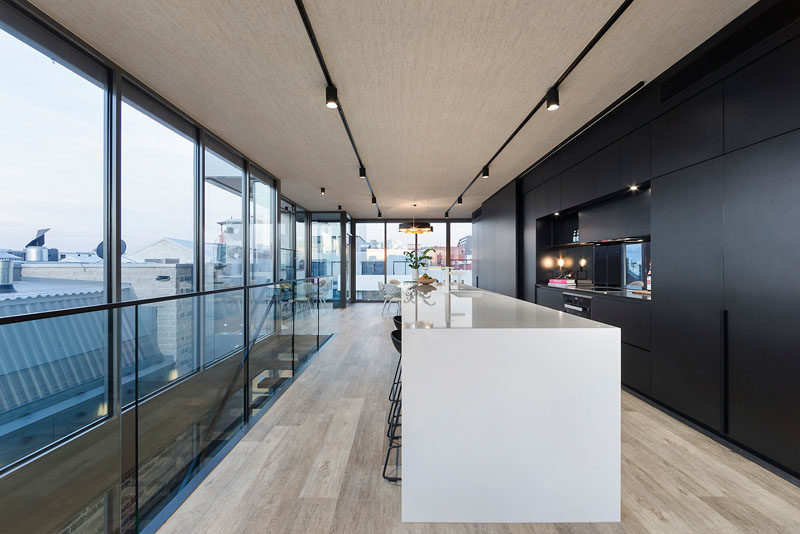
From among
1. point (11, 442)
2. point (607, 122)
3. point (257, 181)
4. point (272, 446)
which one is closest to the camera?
point (11, 442)

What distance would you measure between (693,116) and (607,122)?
3.54 feet

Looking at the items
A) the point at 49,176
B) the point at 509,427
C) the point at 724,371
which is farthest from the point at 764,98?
the point at 49,176

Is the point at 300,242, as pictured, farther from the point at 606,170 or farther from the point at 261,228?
the point at 606,170

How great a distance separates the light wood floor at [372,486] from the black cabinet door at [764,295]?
11.5 inches

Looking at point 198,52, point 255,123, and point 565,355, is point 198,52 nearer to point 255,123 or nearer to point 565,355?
point 255,123

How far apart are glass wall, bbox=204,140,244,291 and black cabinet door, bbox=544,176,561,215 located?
4568 millimetres

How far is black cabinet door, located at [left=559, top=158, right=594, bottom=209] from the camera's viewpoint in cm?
379

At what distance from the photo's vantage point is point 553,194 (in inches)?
183

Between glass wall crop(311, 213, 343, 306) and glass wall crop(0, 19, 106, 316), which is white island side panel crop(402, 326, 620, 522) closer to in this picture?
glass wall crop(0, 19, 106, 316)

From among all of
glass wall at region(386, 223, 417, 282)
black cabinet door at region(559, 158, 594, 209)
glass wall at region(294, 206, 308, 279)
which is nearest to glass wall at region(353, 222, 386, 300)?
glass wall at region(386, 223, 417, 282)

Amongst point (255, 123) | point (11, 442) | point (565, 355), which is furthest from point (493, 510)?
point (255, 123)

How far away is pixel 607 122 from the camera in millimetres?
3416

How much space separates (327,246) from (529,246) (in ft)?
19.0

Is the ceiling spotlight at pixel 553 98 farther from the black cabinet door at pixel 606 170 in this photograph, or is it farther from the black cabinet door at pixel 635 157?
the black cabinet door at pixel 606 170
